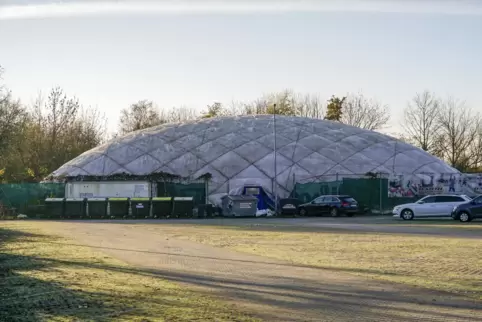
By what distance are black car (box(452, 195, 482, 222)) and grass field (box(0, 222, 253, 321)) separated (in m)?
20.9

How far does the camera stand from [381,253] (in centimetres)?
1476

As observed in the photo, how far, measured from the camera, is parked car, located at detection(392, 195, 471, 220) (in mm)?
31297

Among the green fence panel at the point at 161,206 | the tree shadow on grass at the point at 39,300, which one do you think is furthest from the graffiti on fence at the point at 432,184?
the tree shadow on grass at the point at 39,300

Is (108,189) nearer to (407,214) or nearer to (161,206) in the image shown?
(161,206)

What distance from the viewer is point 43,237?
69.2 feet

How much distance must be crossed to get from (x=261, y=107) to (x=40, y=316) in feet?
271

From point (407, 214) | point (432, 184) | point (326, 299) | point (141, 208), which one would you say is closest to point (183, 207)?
point (141, 208)

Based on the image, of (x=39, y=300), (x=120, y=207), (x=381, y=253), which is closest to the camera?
(x=39, y=300)

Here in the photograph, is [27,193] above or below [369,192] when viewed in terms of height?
below

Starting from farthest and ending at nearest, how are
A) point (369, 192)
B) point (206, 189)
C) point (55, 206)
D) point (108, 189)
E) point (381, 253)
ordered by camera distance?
point (108, 189) < point (206, 189) < point (369, 192) < point (55, 206) < point (381, 253)

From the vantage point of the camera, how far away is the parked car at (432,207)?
3130 cm

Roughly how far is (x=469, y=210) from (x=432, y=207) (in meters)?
2.43

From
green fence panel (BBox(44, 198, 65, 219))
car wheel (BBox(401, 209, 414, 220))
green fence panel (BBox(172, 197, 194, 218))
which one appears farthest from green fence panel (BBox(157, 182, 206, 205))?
car wheel (BBox(401, 209, 414, 220))

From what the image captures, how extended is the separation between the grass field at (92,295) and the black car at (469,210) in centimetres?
2086
